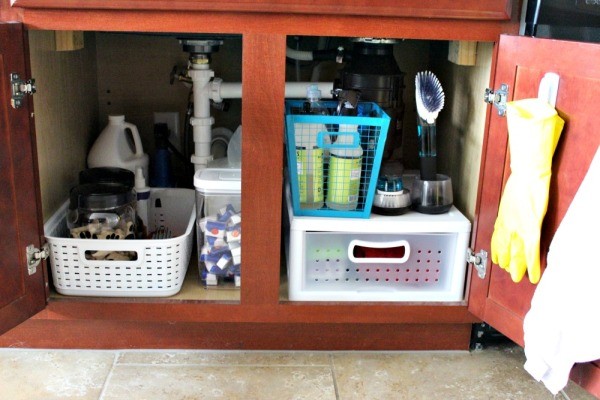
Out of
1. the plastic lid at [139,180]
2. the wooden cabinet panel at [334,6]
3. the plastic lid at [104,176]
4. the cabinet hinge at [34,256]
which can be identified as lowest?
the cabinet hinge at [34,256]

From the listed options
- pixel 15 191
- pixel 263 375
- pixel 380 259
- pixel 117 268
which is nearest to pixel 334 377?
pixel 263 375

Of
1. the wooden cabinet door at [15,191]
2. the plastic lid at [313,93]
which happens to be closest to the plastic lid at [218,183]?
the plastic lid at [313,93]

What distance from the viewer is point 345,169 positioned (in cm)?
147

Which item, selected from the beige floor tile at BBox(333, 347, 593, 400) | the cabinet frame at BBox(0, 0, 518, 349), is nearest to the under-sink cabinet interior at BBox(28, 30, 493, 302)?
the cabinet frame at BBox(0, 0, 518, 349)

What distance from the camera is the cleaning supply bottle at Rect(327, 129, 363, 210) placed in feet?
4.80

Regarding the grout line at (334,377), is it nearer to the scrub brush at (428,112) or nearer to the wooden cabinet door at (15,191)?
the scrub brush at (428,112)

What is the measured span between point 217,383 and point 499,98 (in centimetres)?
81

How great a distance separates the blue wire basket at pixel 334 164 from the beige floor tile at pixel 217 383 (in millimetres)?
346

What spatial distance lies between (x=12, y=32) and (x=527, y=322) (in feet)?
3.38

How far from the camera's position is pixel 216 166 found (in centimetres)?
171

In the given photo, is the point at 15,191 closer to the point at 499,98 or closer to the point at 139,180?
the point at 139,180

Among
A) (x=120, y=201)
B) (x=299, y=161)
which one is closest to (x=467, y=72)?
(x=299, y=161)

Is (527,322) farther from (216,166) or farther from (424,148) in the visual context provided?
(216,166)

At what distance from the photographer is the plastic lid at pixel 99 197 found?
4.88 ft
